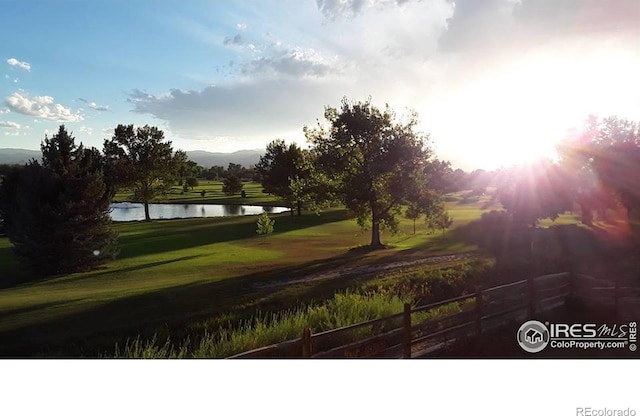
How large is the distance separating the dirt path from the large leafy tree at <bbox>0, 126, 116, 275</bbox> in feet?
15.2

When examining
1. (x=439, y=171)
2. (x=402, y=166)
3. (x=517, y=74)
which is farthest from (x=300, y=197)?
(x=517, y=74)

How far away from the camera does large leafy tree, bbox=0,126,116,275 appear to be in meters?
11.2

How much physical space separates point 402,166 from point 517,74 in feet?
35.0

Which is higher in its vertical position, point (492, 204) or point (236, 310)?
point (492, 204)

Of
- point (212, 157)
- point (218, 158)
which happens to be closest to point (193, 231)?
point (218, 158)

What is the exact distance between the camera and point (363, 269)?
13773mm

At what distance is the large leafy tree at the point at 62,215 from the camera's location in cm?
1116

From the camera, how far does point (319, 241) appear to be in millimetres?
20406

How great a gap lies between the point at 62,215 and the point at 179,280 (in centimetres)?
377

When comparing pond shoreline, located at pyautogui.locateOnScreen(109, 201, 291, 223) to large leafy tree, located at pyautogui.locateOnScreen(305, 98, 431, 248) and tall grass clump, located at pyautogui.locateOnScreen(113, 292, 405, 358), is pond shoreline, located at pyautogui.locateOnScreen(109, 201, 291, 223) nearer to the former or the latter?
tall grass clump, located at pyautogui.locateOnScreen(113, 292, 405, 358)

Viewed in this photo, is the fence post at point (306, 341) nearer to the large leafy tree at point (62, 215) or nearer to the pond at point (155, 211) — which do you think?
the pond at point (155, 211)

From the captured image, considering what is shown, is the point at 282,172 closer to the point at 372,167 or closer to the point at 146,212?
the point at 372,167

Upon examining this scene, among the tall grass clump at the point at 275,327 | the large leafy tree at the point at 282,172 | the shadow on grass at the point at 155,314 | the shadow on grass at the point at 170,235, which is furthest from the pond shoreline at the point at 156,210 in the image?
the large leafy tree at the point at 282,172
